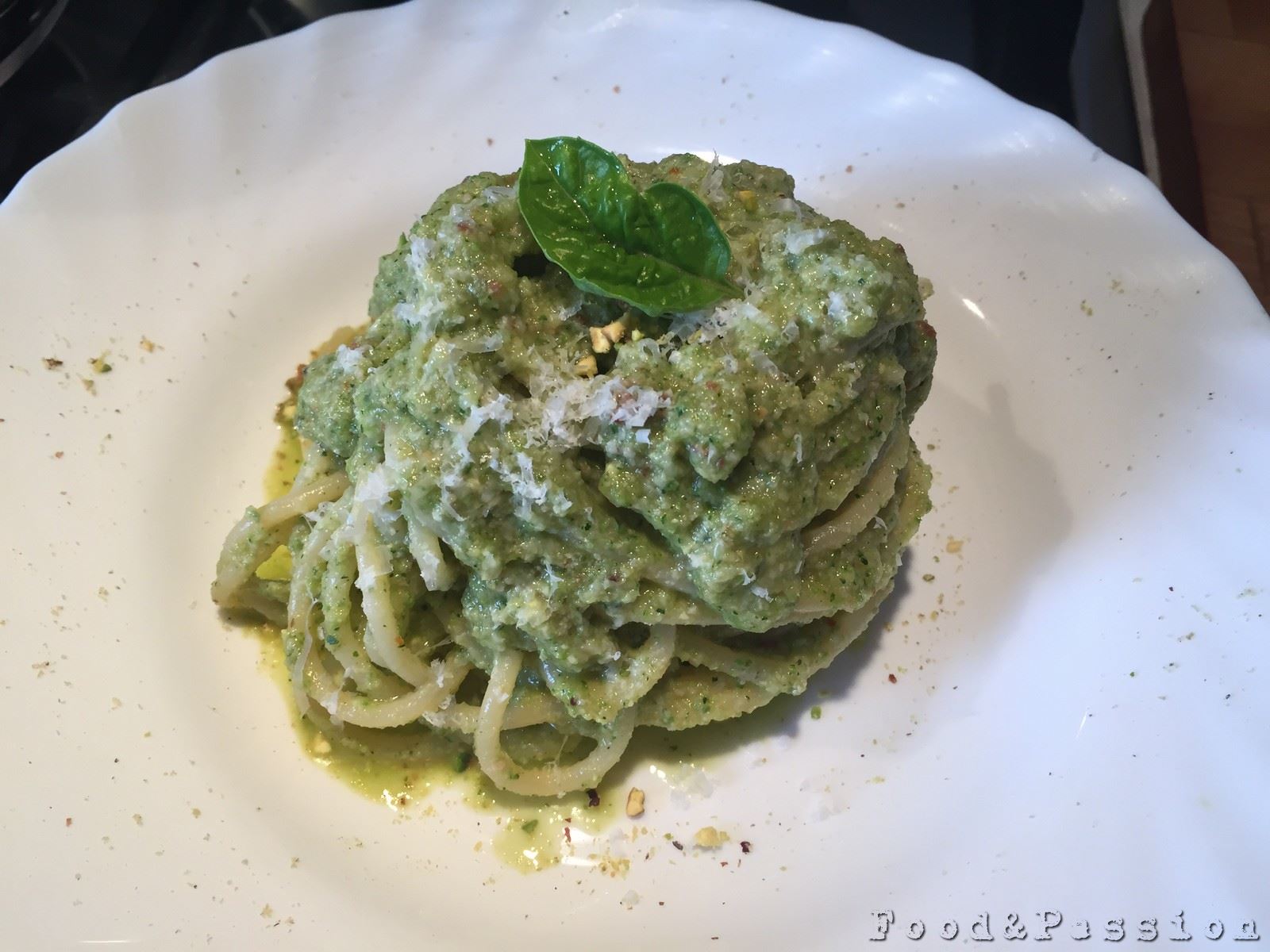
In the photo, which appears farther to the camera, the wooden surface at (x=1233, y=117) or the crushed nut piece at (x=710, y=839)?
the wooden surface at (x=1233, y=117)

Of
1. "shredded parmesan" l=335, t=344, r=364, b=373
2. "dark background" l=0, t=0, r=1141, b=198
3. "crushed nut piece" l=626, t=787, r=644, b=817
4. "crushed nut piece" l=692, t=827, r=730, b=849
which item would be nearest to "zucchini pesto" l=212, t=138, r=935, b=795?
"shredded parmesan" l=335, t=344, r=364, b=373

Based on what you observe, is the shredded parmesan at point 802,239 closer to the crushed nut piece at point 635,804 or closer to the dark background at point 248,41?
the crushed nut piece at point 635,804

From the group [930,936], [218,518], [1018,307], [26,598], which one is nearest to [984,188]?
[1018,307]

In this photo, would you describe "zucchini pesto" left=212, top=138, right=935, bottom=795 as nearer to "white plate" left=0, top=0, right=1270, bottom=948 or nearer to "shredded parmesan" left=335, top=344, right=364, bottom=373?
Answer: "shredded parmesan" left=335, top=344, right=364, bottom=373

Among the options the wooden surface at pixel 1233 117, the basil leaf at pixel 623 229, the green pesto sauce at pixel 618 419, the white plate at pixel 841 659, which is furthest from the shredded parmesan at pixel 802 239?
the wooden surface at pixel 1233 117

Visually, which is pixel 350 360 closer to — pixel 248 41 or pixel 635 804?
pixel 635 804

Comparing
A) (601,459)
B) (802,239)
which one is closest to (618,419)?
(601,459)
